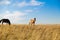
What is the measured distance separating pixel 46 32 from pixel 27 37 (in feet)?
7.43

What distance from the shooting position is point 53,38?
1458 centimetres

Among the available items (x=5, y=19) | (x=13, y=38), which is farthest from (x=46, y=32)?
(x=5, y=19)

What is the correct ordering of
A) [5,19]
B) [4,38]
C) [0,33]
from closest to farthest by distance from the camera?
[4,38] → [0,33] → [5,19]

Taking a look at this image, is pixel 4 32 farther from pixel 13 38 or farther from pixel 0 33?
pixel 13 38

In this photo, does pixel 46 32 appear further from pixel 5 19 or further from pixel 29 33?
pixel 5 19

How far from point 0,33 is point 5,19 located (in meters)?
15.7

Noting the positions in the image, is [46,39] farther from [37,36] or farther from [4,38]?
[4,38]

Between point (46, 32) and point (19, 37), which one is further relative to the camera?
point (46, 32)

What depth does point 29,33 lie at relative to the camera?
1552cm

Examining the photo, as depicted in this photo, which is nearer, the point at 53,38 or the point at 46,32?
the point at 53,38

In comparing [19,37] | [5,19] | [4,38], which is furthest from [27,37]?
[5,19]

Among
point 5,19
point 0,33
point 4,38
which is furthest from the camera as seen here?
point 5,19

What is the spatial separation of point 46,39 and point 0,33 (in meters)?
3.74

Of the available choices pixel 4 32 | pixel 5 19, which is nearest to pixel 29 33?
pixel 4 32
